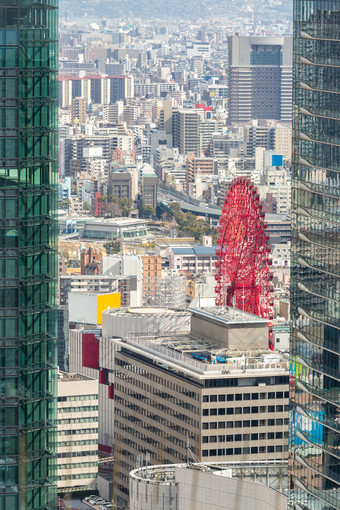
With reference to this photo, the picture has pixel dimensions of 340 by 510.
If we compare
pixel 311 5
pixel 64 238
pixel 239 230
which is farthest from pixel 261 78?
pixel 311 5

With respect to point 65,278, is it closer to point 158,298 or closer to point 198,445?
point 158,298

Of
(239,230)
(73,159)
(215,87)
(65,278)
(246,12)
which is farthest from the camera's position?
(246,12)

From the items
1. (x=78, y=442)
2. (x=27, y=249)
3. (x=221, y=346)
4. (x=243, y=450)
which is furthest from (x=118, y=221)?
(x=27, y=249)

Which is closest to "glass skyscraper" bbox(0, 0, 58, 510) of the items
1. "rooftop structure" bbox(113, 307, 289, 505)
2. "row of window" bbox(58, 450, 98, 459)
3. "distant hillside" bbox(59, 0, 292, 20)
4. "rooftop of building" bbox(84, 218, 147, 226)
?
"rooftop structure" bbox(113, 307, 289, 505)

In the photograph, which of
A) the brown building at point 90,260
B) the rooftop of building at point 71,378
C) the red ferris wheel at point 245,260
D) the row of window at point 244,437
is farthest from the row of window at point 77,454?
the brown building at point 90,260

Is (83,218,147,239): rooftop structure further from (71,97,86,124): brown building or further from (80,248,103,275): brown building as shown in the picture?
(71,97,86,124): brown building

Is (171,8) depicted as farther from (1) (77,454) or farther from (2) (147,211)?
(1) (77,454)
